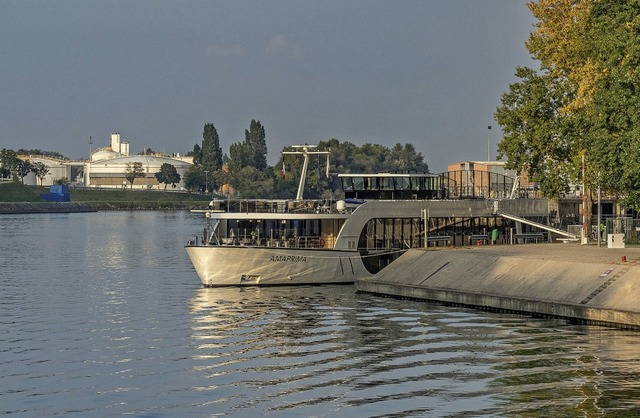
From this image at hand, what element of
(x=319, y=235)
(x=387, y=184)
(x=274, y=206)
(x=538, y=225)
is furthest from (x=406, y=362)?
(x=538, y=225)

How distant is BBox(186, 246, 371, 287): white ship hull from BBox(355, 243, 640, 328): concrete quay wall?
397cm

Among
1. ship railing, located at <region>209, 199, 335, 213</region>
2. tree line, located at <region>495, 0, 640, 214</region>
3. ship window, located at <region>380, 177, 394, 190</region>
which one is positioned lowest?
ship railing, located at <region>209, 199, 335, 213</region>

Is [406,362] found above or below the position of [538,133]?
below

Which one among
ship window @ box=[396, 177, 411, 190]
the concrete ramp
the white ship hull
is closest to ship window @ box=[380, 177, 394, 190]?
ship window @ box=[396, 177, 411, 190]

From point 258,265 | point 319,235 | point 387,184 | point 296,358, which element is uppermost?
point 387,184

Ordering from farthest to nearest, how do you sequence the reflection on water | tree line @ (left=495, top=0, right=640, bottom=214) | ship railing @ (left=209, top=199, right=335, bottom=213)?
ship railing @ (left=209, top=199, right=335, bottom=213) < tree line @ (left=495, top=0, right=640, bottom=214) < the reflection on water

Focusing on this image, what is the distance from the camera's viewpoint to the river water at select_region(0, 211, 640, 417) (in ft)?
111

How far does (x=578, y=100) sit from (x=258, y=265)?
2519 cm

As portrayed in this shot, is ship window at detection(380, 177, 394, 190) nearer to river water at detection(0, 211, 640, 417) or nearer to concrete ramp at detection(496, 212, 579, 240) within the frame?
concrete ramp at detection(496, 212, 579, 240)

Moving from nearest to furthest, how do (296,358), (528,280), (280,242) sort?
(296,358) < (528,280) < (280,242)

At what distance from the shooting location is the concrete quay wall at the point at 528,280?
164 feet

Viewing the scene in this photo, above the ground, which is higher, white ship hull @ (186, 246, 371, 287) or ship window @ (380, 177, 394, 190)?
ship window @ (380, 177, 394, 190)

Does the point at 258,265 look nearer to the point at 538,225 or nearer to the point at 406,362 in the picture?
the point at 538,225

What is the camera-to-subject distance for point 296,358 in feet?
137
